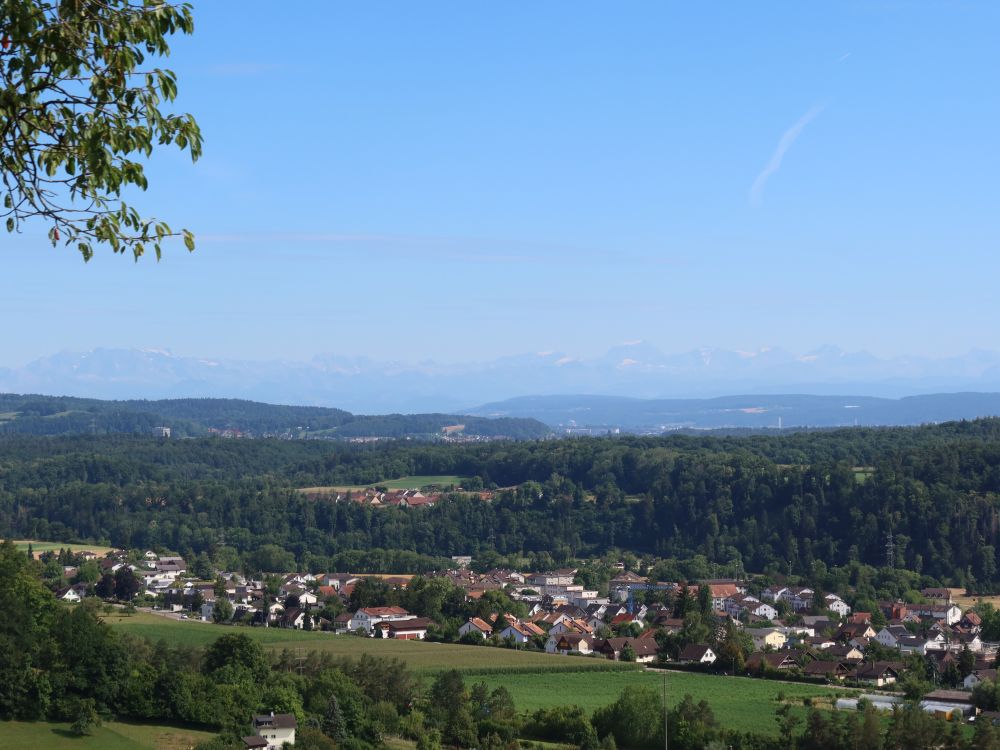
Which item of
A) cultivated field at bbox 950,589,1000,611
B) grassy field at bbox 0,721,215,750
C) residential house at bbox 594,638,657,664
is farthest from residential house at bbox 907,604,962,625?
grassy field at bbox 0,721,215,750

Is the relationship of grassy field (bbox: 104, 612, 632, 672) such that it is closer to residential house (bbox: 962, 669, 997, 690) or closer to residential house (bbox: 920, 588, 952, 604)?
residential house (bbox: 962, 669, 997, 690)

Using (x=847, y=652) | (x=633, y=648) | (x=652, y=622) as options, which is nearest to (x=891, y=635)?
(x=847, y=652)

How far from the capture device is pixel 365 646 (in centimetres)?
4072

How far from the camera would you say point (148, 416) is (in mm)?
189250

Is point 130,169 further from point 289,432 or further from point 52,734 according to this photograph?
point 289,432

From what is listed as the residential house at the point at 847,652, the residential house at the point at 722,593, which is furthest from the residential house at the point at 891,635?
the residential house at the point at 722,593

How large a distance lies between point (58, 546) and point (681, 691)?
46808mm

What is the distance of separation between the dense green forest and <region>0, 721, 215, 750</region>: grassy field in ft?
141

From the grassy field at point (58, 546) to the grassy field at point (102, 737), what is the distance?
140 ft

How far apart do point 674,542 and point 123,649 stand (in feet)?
162

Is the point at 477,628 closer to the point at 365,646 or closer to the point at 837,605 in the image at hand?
the point at 365,646

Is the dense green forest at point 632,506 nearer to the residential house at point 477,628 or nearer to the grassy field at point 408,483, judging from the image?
the grassy field at point 408,483

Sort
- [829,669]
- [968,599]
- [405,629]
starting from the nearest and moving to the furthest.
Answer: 1. [829,669]
2. [405,629]
3. [968,599]

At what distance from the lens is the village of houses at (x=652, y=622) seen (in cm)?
3791
